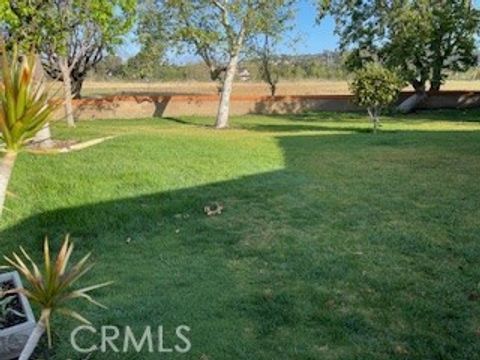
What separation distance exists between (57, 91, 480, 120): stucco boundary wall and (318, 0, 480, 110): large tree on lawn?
52.7 inches

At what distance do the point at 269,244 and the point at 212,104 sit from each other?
20.1 meters

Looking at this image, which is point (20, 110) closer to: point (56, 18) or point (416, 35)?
point (56, 18)

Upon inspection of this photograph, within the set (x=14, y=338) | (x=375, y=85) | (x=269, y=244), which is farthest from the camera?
(x=375, y=85)

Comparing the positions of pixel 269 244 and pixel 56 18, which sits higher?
pixel 56 18

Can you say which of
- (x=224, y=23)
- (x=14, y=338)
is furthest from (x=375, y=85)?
(x=14, y=338)

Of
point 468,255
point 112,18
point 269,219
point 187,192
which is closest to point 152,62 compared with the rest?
point 112,18

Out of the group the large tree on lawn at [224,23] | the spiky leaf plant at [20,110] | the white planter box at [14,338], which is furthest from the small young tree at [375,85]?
the spiky leaf plant at [20,110]

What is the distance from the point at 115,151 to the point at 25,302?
6.27 metres

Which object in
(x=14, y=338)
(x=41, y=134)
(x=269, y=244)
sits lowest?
(x=269, y=244)

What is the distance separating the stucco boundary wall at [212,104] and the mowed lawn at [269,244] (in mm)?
13457

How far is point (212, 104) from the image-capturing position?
2478 cm

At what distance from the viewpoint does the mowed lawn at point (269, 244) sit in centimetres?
337

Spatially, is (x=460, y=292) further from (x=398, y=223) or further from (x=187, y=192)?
(x=187, y=192)

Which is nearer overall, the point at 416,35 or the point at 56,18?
the point at 56,18
